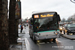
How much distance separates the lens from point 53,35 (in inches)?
422

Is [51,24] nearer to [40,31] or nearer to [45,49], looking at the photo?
[40,31]

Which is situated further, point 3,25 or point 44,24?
point 44,24

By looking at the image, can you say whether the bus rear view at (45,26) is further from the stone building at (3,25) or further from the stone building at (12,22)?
the stone building at (3,25)

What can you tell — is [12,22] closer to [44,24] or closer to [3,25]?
[44,24]

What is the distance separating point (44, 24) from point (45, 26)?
0.22m

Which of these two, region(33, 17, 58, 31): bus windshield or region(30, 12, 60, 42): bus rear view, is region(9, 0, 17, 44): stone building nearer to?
region(30, 12, 60, 42): bus rear view

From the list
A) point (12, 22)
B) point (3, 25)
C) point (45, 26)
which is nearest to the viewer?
point (3, 25)

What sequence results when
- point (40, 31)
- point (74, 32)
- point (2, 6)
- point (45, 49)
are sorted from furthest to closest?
point (74, 32)
point (40, 31)
point (45, 49)
point (2, 6)

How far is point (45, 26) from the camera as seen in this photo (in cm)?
1066

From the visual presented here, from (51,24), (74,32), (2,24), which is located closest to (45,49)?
(51,24)

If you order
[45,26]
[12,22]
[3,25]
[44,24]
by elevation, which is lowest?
[45,26]

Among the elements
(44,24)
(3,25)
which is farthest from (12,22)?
(3,25)

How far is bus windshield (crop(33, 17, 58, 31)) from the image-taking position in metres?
10.6

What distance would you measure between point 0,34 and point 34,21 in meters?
5.41
